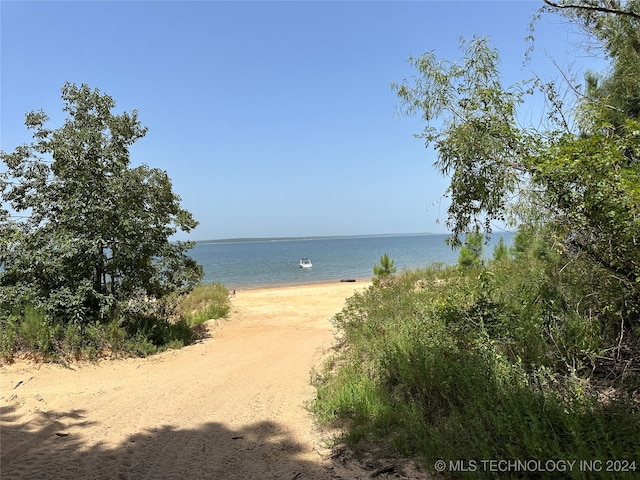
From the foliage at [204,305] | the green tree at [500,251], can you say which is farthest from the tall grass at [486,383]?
the green tree at [500,251]

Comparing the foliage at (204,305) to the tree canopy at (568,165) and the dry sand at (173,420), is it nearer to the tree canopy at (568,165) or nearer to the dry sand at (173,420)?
the dry sand at (173,420)

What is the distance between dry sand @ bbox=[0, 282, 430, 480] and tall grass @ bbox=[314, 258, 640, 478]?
59 cm

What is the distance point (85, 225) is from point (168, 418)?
16.6 ft

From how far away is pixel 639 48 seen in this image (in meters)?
5.69

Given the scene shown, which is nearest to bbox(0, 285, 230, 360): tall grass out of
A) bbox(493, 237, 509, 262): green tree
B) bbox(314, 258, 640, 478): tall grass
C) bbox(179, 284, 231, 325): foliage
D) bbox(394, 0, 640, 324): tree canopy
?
bbox(179, 284, 231, 325): foliage

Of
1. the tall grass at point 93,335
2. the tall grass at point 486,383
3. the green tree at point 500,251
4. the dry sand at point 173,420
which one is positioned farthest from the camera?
the green tree at point 500,251

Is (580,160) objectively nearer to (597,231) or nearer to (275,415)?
(597,231)

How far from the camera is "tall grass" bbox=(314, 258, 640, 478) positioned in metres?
3.33

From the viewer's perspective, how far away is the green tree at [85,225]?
807 centimetres

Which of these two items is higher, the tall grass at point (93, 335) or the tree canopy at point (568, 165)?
the tree canopy at point (568, 165)

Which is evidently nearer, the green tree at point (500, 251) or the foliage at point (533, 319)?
the foliage at point (533, 319)

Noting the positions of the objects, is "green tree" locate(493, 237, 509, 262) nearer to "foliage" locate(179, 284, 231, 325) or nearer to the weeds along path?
the weeds along path

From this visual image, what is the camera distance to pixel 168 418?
17.4ft

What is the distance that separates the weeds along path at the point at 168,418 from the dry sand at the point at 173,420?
1 cm
